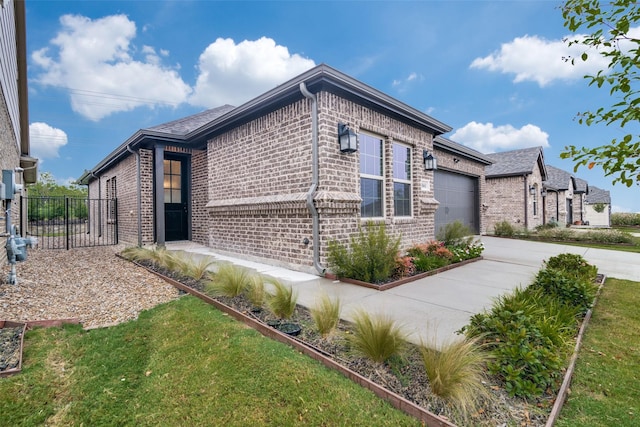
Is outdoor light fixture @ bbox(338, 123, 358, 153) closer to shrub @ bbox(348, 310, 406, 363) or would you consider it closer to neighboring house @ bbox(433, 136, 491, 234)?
shrub @ bbox(348, 310, 406, 363)

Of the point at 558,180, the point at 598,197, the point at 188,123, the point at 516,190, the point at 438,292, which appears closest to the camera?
the point at 438,292

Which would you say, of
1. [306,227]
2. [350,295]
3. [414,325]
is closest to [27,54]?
[306,227]

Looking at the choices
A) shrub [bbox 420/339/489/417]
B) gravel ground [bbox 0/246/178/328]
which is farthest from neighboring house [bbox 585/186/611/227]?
gravel ground [bbox 0/246/178/328]

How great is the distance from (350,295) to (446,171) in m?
8.72

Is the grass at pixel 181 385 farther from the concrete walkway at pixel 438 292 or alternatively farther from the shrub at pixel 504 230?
the shrub at pixel 504 230

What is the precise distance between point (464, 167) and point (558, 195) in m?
15.7

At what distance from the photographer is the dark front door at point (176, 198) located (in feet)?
33.4

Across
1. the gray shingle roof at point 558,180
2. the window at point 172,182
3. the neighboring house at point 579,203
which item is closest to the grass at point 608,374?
the window at point 172,182

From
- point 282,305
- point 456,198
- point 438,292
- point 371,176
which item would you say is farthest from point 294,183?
point 456,198

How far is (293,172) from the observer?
19.5ft

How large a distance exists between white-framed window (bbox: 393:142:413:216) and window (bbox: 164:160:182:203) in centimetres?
756

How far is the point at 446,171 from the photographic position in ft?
37.1

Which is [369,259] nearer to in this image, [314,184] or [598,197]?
[314,184]

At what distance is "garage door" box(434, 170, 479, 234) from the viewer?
433 inches
